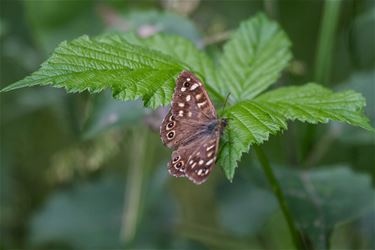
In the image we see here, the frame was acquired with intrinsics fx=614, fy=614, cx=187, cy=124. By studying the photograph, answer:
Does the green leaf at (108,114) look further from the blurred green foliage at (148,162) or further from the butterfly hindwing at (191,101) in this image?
the butterfly hindwing at (191,101)

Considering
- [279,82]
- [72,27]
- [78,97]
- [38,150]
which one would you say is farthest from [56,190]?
[279,82]

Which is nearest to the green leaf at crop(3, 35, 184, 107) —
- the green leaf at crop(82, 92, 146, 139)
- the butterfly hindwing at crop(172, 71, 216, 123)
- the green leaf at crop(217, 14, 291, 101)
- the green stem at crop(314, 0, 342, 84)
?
the butterfly hindwing at crop(172, 71, 216, 123)

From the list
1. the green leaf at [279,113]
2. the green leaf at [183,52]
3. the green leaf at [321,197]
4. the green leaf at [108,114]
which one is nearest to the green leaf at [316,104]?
the green leaf at [279,113]

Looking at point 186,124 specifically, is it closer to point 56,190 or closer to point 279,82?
point 279,82

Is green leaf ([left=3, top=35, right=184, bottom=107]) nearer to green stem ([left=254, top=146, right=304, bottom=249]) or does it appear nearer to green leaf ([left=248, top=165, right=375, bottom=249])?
green stem ([left=254, top=146, right=304, bottom=249])

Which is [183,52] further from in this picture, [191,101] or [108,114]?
[108,114]

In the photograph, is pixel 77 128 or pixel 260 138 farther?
pixel 77 128

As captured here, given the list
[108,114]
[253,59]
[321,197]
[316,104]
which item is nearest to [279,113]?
[316,104]
